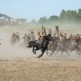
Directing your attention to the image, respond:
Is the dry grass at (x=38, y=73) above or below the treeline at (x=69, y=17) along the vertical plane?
below

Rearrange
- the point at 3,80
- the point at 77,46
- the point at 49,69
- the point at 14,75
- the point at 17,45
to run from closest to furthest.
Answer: the point at 3,80, the point at 14,75, the point at 49,69, the point at 77,46, the point at 17,45

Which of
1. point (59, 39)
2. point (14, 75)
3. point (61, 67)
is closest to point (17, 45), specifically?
point (59, 39)

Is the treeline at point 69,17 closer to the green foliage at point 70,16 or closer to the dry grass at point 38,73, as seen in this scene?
the green foliage at point 70,16

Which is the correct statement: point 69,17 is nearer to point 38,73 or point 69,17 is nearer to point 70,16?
point 70,16

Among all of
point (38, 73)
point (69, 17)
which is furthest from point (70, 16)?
point (38, 73)

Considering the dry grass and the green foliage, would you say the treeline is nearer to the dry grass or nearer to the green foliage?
the green foliage

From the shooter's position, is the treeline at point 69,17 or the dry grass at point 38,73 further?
the treeline at point 69,17

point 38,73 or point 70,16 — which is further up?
point 70,16

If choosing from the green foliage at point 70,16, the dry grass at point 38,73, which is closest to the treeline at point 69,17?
the green foliage at point 70,16

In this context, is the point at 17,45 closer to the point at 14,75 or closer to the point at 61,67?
the point at 61,67

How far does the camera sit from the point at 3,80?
1803 cm

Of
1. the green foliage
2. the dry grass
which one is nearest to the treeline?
the green foliage

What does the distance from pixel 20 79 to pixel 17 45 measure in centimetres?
2765

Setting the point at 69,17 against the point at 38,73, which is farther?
the point at 69,17
